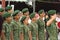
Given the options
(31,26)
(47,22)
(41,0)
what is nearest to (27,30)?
(31,26)

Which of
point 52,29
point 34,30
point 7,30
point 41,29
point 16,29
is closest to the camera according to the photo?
point 7,30

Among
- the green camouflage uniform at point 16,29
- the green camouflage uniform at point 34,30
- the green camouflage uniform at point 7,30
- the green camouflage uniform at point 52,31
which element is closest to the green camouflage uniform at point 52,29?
the green camouflage uniform at point 52,31

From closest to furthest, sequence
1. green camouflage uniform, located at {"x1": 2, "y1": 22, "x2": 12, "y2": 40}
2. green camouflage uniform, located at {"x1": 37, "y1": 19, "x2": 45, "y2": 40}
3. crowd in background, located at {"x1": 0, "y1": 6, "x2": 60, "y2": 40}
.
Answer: green camouflage uniform, located at {"x1": 2, "y1": 22, "x2": 12, "y2": 40}
crowd in background, located at {"x1": 0, "y1": 6, "x2": 60, "y2": 40}
green camouflage uniform, located at {"x1": 37, "y1": 19, "x2": 45, "y2": 40}

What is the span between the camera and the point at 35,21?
28.3ft

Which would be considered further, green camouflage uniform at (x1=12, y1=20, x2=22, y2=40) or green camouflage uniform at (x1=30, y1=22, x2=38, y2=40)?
green camouflage uniform at (x1=30, y1=22, x2=38, y2=40)

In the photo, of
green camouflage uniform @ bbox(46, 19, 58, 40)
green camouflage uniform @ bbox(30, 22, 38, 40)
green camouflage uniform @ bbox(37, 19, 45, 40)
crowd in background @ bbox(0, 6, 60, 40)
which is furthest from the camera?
green camouflage uniform @ bbox(37, 19, 45, 40)

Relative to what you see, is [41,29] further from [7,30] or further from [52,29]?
[7,30]

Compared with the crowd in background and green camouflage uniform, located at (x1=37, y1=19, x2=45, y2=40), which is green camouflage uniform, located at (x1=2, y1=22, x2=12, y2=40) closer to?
the crowd in background

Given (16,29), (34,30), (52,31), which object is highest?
(16,29)

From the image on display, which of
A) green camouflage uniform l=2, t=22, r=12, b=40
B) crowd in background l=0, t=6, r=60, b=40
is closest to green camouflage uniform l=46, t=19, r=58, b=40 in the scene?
crowd in background l=0, t=6, r=60, b=40

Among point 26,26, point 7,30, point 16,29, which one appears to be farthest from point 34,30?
point 7,30

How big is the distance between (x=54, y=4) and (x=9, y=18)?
7235 mm

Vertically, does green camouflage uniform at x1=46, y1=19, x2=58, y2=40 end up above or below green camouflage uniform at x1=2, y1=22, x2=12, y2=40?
below

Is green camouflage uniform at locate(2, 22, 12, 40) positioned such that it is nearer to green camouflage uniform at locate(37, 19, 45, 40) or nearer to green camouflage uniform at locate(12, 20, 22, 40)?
green camouflage uniform at locate(12, 20, 22, 40)
